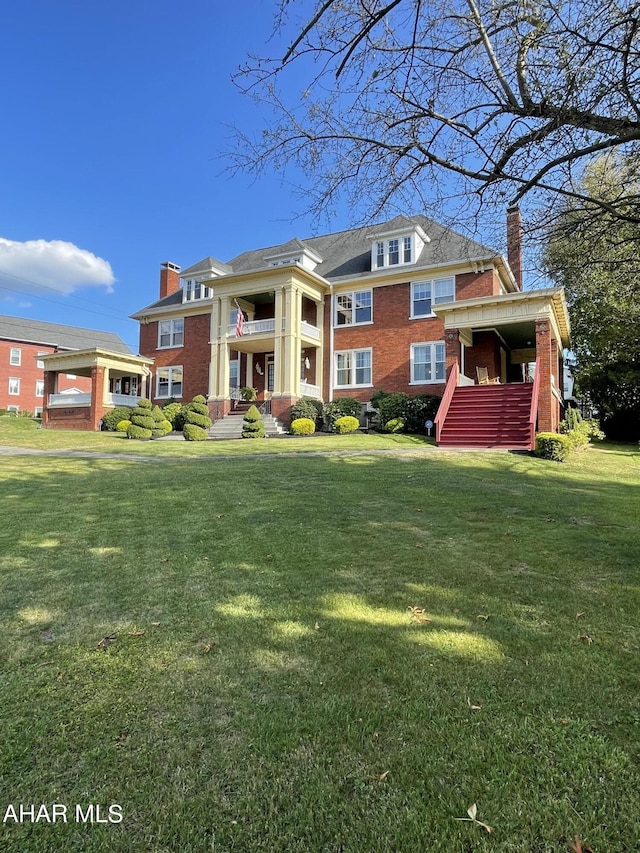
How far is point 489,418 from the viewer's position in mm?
15648

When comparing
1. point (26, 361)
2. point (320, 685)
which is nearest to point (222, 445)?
point (320, 685)

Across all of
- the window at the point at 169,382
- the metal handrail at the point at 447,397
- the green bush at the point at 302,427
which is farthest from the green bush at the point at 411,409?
the window at the point at 169,382

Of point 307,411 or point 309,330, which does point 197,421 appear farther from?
point 309,330

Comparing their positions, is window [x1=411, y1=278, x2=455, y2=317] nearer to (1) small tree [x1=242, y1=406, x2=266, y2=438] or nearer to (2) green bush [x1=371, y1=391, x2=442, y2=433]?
(2) green bush [x1=371, y1=391, x2=442, y2=433]

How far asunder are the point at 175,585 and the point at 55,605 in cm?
88

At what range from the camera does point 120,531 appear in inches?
219

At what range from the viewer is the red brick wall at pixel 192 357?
1050 inches

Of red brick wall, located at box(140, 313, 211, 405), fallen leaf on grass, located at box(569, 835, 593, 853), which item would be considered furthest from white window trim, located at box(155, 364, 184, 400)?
fallen leaf on grass, located at box(569, 835, 593, 853)

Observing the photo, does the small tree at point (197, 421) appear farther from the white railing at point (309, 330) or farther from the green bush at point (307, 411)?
the white railing at point (309, 330)

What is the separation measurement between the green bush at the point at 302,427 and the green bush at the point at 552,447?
9.71 metres

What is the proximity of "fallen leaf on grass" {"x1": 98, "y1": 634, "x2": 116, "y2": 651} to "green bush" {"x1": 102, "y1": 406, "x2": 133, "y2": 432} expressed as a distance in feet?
75.0

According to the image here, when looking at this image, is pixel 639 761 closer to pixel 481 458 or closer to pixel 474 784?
pixel 474 784

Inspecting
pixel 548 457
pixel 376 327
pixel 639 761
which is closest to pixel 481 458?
pixel 548 457

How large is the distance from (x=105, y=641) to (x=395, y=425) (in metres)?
16.5
